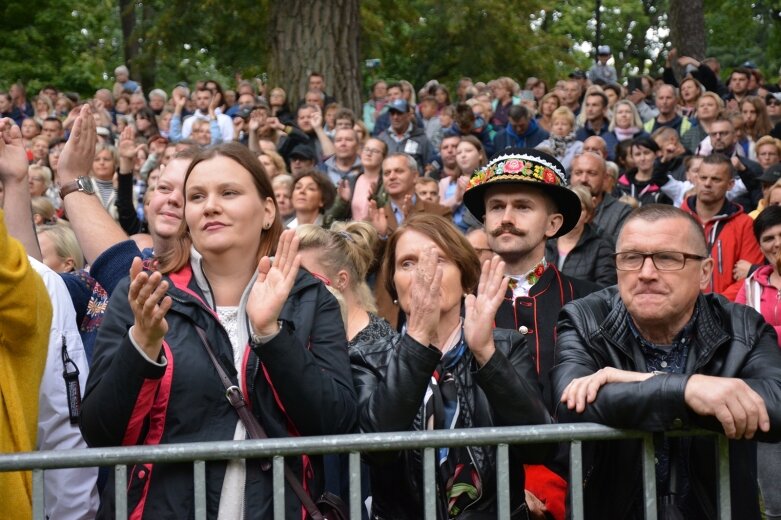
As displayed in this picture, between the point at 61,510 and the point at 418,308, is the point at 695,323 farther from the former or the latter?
the point at 61,510

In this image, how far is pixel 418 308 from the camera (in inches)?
137

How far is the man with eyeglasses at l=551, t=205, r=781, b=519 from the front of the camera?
10.6ft

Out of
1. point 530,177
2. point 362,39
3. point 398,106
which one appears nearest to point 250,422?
point 530,177

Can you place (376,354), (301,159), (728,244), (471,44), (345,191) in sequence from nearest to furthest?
(376,354) → (728,244) → (345,191) → (301,159) → (471,44)

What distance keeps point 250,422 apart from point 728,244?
616 centimetres

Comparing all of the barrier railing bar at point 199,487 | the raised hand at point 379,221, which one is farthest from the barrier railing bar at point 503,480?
the raised hand at point 379,221

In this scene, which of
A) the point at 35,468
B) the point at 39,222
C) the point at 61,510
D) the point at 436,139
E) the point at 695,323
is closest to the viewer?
the point at 35,468

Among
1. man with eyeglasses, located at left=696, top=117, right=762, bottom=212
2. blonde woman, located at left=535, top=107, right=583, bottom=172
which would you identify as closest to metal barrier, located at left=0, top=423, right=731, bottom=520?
man with eyeglasses, located at left=696, top=117, right=762, bottom=212

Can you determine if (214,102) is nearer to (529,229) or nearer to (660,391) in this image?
(529,229)

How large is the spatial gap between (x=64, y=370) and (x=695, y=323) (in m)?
2.21

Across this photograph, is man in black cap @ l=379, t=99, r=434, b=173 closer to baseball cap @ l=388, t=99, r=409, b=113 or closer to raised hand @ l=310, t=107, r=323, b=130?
baseball cap @ l=388, t=99, r=409, b=113

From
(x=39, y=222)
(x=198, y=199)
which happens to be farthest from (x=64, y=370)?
(x=39, y=222)

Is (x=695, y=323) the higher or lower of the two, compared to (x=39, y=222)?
lower

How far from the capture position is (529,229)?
15.7ft
